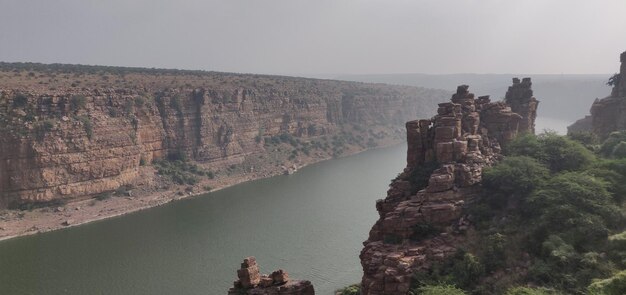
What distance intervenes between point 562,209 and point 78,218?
38473 mm

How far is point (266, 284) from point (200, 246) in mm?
20597

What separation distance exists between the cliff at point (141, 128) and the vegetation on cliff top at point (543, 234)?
125ft

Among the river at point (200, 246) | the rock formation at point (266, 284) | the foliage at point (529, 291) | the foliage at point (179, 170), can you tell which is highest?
the foliage at point (529, 291)

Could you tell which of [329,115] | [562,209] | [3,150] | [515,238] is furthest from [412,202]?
[329,115]

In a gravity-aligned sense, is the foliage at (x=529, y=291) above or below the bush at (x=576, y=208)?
below

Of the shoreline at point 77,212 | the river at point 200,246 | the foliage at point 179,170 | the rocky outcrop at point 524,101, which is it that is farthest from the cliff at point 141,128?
the rocky outcrop at point 524,101

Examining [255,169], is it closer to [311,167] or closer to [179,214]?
[311,167]

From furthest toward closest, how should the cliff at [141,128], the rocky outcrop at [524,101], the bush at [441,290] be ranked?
the cliff at [141,128] → the rocky outcrop at [524,101] → the bush at [441,290]

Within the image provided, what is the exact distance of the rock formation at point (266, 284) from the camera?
1641 centimetres

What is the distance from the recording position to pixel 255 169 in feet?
218

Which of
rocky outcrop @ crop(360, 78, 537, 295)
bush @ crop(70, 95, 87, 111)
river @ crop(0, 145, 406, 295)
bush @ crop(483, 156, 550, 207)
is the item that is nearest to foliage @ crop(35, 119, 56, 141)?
bush @ crop(70, 95, 87, 111)

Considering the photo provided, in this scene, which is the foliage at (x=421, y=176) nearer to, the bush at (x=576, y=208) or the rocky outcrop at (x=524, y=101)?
the bush at (x=576, y=208)

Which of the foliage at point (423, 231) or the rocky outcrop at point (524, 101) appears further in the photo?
the rocky outcrop at point (524, 101)

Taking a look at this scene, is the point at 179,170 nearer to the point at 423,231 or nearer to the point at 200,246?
the point at 200,246
